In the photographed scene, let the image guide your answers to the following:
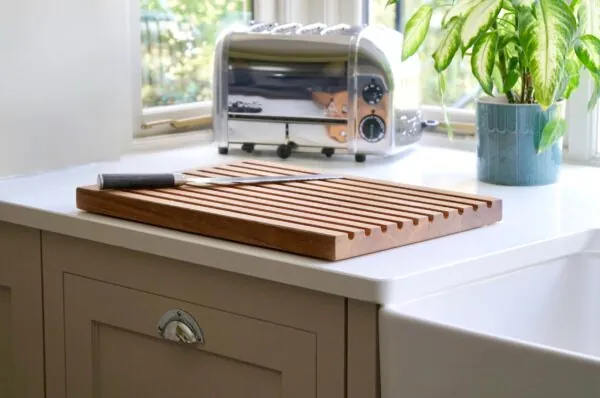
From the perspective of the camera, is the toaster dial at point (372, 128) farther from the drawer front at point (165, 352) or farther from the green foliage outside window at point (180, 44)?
the drawer front at point (165, 352)

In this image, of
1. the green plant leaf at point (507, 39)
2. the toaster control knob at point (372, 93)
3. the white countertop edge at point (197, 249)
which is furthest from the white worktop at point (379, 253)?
the green plant leaf at point (507, 39)

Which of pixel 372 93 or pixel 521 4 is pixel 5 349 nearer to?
pixel 372 93

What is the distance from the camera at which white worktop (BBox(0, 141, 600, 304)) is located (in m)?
1.43

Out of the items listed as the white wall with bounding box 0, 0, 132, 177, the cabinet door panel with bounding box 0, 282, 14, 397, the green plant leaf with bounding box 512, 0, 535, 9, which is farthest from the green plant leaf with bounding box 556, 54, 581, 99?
the cabinet door panel with bounding box 0, 282, 14, 397

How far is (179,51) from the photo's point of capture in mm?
2420

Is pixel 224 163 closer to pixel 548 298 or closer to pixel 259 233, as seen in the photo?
pixel 259 233

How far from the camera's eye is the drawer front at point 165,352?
1.52 metres

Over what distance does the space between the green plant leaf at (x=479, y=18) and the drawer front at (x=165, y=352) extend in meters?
0.63

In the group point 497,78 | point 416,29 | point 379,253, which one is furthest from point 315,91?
point 379,253

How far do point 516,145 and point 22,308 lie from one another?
33.1 inches

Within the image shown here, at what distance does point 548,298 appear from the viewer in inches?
63.1

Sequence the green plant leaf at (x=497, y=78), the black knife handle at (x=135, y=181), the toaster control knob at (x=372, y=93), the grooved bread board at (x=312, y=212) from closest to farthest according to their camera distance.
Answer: the grooved bread board at (x=312, y=212) < the black knife handle at (x=135, y=181) < the green plant leaf at (x=497, y=78) < the toaster control knob at (x=372, y=93)

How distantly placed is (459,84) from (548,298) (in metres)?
0.84

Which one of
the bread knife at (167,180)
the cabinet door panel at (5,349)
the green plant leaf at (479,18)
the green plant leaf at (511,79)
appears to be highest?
the green plant leaf at (479,18)
